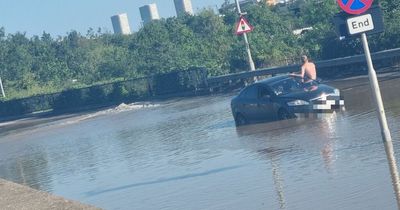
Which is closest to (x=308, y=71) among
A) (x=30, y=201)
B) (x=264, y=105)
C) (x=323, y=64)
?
(x=264, y=105)

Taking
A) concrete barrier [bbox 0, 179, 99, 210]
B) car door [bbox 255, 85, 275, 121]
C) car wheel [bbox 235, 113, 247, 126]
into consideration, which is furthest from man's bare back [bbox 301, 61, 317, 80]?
concrete barrier [bbox 0, 179, 99, 210]

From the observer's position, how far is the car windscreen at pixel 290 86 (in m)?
21.8

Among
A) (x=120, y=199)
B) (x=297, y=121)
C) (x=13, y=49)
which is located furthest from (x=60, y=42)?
(x=120, y=199)

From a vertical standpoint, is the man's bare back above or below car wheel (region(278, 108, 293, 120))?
above

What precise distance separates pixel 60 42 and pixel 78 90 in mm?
39412

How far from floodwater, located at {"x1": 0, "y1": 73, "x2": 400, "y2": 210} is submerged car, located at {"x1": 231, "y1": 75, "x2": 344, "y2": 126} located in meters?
0.41

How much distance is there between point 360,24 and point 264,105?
8.45 m

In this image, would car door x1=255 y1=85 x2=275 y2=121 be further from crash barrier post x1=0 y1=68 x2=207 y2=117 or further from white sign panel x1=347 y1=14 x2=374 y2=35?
crash barrier post x1=0 y1=68 x2=207 y2=117

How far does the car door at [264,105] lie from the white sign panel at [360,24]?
318 inches

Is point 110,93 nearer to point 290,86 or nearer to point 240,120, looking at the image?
point 240,120

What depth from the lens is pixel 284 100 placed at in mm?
21516

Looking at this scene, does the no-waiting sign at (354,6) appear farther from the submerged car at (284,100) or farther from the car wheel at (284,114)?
the car wheel at (284,114)

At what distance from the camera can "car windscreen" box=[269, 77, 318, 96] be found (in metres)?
21.8

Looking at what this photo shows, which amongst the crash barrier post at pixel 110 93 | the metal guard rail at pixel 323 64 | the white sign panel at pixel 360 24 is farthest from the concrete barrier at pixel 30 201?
the crash barrier post at pixel 110 93
